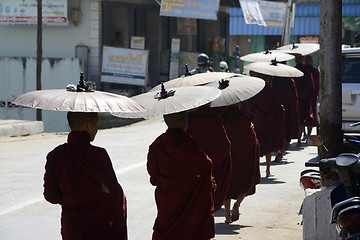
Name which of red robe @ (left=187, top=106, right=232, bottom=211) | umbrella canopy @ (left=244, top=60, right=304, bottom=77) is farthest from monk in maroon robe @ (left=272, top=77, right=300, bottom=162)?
red robe @ (left=187, top=106, right=232, bottom=211)

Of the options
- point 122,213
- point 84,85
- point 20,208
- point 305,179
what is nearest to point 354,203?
point 122,213

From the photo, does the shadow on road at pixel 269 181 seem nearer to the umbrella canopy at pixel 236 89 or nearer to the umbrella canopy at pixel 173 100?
the umbrella canopy at pixel 236 89

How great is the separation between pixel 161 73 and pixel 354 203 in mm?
22081

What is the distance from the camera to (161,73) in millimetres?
26234

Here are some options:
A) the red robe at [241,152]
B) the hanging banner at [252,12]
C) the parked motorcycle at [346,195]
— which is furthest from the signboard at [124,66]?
the parked motorcycle at [346,195]

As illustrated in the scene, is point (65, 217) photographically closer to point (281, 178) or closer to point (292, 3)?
point (281, 178)

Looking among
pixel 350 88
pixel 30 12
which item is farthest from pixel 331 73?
pixel 30 12

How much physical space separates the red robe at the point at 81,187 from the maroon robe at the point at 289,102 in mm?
8580

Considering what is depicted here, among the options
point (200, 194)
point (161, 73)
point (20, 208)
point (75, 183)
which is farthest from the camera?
point (161, 73)

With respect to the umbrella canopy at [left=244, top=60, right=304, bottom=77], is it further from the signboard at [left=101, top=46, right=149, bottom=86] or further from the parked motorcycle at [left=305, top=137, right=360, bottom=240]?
the signboard at [left=101, top=46, right=149, bottom=86]

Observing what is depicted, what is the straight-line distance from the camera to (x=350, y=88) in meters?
12.1

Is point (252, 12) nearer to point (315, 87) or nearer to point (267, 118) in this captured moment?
point (315, 87)

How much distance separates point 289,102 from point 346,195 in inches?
346

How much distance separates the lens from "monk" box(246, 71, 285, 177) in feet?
37.3
